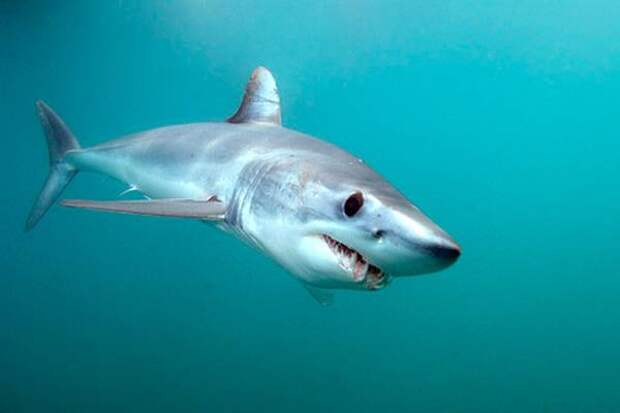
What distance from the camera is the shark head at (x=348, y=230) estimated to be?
170 cm

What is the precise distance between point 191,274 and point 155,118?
460 cm

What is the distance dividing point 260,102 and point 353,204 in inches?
94.6

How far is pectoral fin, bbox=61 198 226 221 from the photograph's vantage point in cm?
265

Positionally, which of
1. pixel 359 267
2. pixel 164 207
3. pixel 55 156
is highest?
pixel 55 156

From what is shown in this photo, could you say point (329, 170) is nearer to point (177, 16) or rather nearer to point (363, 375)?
point (363, 375)

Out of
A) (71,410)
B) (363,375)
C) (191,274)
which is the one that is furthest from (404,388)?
(71,410)

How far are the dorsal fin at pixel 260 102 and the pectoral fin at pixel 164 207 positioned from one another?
1.21m

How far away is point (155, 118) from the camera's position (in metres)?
14.2

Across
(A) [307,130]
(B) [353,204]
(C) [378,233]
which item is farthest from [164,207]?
(A) [307,130]

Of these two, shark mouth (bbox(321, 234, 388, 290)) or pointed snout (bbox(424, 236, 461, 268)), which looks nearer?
pointed snout (bbox(424, 236, 461, 268))

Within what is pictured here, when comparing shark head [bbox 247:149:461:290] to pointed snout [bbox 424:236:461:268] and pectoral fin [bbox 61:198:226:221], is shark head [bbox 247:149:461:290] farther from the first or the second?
pectoral fin [bbox 61:198:226:221]

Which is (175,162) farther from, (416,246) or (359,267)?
(416,246)

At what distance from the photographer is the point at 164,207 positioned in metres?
2.78

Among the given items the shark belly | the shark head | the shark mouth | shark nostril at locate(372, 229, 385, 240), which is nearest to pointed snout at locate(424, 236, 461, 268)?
the shark head
